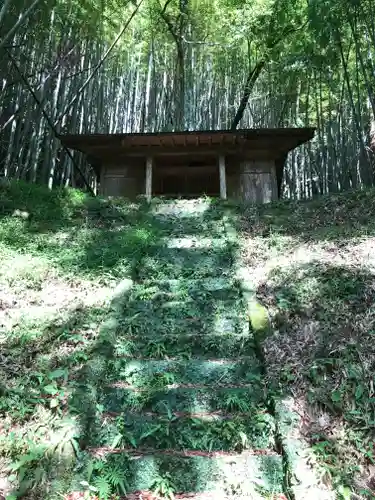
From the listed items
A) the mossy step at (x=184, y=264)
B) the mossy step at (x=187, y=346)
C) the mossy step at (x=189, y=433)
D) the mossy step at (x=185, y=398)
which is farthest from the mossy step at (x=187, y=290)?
the mossy step at (x=189, y=433)

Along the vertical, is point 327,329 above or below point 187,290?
below

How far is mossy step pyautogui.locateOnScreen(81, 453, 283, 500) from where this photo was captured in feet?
8.08

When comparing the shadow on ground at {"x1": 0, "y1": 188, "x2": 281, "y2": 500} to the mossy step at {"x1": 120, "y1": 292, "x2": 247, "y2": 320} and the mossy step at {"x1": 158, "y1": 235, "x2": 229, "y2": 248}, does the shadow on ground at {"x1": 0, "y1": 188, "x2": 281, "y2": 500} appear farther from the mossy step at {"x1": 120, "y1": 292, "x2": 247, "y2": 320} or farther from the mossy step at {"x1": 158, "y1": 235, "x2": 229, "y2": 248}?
the mossy step at {"x1": 158, "y1": 235, "x2": 229, "y2": 248}

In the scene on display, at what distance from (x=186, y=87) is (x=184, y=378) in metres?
12.4

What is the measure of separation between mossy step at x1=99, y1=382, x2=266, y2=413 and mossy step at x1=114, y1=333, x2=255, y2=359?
0.45m

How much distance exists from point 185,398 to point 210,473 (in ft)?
2.05

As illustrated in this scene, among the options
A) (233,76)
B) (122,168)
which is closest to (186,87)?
(233,76)

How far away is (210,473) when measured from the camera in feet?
8.41

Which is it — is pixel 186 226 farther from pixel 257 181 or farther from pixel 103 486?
pixel 103 486

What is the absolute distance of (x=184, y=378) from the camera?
11.0ft

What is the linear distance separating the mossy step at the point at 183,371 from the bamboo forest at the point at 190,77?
6.75 metres

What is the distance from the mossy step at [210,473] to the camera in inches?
97.0

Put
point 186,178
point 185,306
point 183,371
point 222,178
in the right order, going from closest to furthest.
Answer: point 183,371 → point 185,306 → point 222,178 → point 186,178

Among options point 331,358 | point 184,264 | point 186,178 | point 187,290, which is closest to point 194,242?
point 184,264
